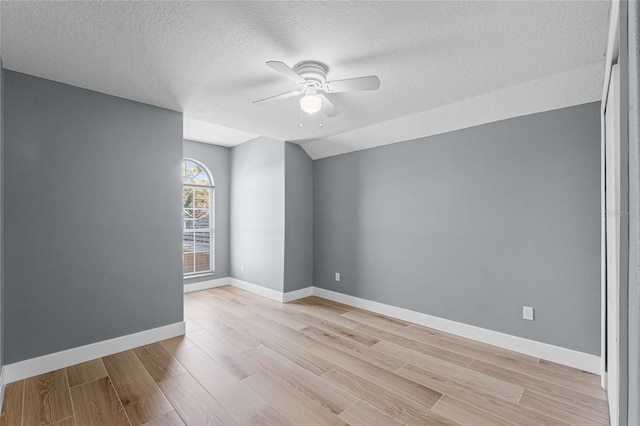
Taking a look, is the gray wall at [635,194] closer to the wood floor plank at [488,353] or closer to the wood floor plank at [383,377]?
the wood floor plank at [383,377]

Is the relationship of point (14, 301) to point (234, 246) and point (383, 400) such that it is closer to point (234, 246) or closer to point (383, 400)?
point (383, 400)

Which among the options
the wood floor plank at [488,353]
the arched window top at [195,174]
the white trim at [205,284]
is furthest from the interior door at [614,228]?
the arched window top at [195,174]

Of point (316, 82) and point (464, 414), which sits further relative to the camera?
point (316, 82)

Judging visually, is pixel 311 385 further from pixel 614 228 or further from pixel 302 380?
pixel 614 228

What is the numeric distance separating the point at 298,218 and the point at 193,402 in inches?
116

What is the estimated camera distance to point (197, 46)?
6.76 feet

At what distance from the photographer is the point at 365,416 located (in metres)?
1.98

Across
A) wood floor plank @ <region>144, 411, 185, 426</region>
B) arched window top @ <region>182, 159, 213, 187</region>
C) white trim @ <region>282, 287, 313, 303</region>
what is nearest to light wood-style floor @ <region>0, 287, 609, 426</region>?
wood floor plank @ <region>144, 411, 185, 426</region>

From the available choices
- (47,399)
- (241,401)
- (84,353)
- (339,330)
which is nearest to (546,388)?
(339,330)

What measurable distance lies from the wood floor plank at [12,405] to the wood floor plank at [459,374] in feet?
8.81

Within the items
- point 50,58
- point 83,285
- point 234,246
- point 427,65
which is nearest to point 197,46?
point 50,58

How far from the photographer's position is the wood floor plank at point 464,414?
1929mm

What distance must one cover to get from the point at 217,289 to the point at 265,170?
2.24 meters

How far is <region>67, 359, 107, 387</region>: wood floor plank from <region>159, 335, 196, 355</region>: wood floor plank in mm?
521
